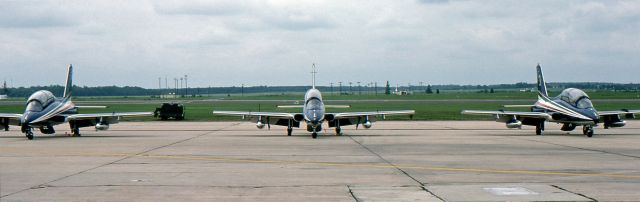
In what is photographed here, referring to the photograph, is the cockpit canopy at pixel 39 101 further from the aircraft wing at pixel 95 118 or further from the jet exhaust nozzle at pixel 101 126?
the jet exhaust nozzle at pixel 101 126

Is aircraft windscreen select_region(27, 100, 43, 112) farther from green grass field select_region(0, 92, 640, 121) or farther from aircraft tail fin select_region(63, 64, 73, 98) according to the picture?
green grass field select_region(0, 92, 640, 121)

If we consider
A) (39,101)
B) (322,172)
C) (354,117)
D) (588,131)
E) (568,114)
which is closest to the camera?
(322,172)

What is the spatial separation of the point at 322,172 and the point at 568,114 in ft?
78.2

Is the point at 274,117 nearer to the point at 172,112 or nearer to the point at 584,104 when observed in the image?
the point at 584,104

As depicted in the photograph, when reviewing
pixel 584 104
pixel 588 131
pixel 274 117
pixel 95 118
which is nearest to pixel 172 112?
pixel 95 118

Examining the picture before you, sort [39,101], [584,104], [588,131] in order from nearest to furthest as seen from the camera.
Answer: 1. [39,101]
2. [588,131]
3. [584,104]

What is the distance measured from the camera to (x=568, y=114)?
39594 mm

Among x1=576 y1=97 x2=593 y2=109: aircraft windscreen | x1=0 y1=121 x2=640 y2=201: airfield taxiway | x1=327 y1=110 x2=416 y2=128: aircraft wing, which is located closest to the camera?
x1=0 y1=121 x2=640 y2=201: airfield taxiway

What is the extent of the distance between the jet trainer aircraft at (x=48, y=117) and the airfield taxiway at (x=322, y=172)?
5305mm

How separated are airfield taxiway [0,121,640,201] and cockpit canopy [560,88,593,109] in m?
6.90

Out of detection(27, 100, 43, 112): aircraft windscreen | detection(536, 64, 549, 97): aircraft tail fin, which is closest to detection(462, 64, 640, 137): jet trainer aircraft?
detection(536, 64, 549, 97): aircraft tail fin

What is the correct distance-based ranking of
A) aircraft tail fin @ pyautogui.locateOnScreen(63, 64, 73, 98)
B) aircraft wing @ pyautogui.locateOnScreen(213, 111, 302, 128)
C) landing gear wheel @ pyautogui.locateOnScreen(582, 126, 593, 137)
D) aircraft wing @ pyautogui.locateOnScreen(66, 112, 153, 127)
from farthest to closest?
aircraft tail fin @ pyautogui.locateOnScreen(63, 64, 73, 98) → aircraft wing @ pyautogui.locateOnScreen(213, 111, 302, 128) → aircraft wing @ pyautogui.locateOnScreen(66, 112, 153, 127) → landing gear wheel @ pyautogui.locateOnScreen(582, 126, 593, 137)

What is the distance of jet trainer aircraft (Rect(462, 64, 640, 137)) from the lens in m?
38.7

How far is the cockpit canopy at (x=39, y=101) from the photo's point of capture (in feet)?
125
